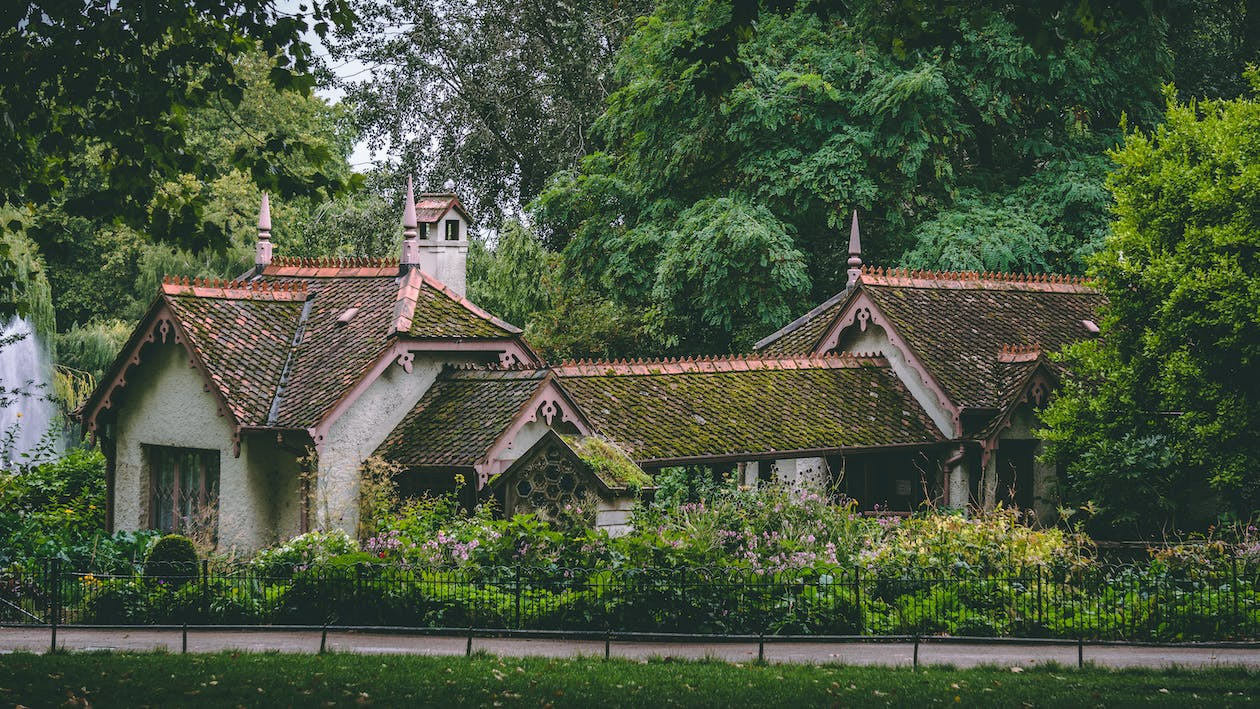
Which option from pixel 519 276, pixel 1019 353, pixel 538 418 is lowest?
pixel 538 418

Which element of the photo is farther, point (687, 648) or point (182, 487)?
point (182, 487)

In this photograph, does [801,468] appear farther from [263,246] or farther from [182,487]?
[263,246]

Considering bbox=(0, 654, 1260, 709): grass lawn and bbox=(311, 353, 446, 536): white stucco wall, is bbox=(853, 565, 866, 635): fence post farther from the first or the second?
bbox=(311, 353, 446, 536): white stucco wall

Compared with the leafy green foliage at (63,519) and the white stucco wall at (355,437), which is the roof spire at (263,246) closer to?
the leafy green foliage at (63,519)

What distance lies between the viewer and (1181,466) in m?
21.7

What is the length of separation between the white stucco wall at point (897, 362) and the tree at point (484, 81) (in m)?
18.0

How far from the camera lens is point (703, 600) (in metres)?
16.7

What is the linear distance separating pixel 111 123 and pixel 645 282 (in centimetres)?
2203

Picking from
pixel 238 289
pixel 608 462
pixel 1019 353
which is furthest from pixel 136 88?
pixel 1019 353

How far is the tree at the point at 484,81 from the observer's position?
44562 mm

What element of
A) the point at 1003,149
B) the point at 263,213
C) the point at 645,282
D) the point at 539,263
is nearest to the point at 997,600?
the point at 263,213

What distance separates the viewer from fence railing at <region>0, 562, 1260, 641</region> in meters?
16.6

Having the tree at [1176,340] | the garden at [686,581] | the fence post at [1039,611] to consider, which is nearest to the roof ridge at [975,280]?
the tree at [1176,340]

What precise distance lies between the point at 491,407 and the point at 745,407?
511 centimetres
